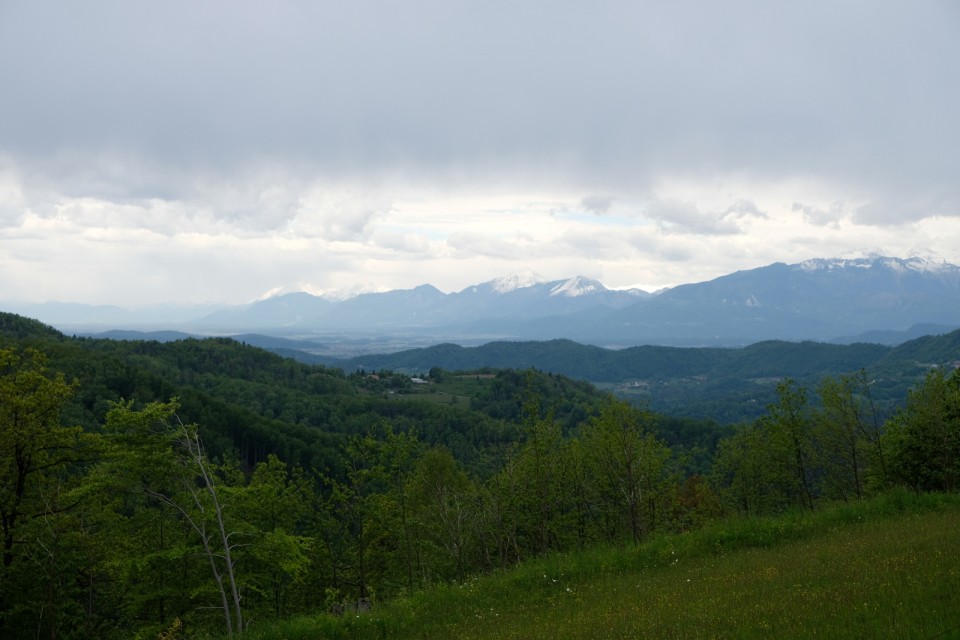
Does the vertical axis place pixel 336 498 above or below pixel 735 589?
below

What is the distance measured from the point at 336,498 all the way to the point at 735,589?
1974cm

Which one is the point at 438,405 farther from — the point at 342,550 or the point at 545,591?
the point at 545,591

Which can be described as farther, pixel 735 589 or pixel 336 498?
pixel 336 498

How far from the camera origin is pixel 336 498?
93.7 feet

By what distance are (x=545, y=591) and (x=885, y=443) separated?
89.8 feet

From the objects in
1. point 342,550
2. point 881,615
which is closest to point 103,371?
point 342,550

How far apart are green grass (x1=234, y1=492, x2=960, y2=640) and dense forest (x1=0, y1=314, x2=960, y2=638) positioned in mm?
3255

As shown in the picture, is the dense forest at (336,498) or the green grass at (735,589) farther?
the dense forest at (336,498)

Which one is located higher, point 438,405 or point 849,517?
point 849,517

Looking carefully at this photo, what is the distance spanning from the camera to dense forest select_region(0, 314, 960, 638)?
1927 cm

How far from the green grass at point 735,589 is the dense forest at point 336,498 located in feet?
10.7

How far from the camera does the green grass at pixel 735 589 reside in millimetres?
10375

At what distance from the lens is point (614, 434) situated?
2794cm

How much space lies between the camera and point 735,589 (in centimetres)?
1321
